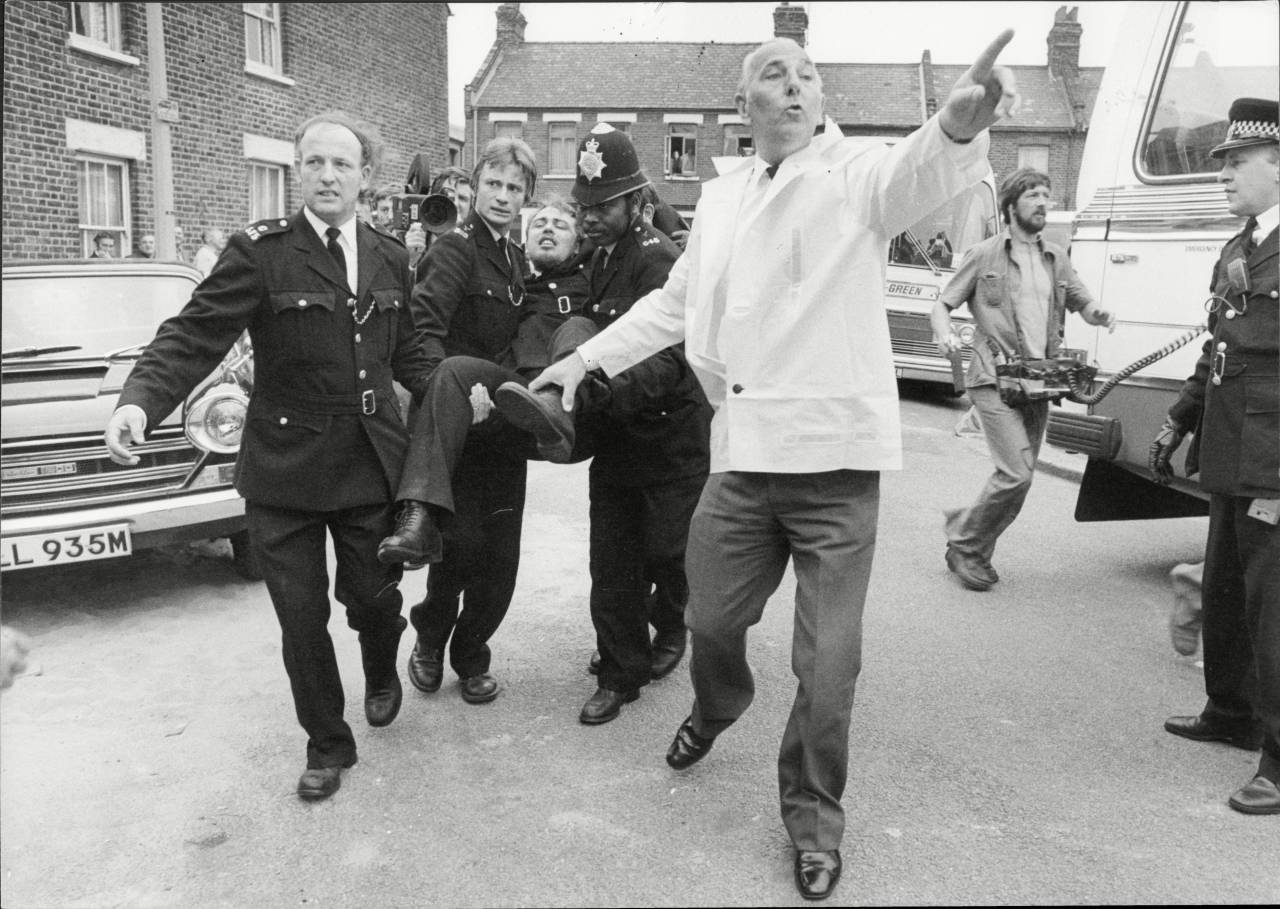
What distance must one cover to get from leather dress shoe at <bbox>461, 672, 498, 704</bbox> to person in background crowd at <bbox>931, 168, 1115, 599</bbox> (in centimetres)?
285

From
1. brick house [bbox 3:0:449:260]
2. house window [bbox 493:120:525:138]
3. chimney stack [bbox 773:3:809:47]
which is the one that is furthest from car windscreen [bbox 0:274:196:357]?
brick house [bbox 3:0:449:260]

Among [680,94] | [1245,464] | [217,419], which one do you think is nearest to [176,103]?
[680,94]

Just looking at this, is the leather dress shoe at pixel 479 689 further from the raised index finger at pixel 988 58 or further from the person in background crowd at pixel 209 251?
the person in background crowd at pixel 209 251

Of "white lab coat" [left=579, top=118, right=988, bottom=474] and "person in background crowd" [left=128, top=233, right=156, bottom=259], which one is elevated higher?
"person in background crowd" [left=128, top=233, right=156, bottom=259]

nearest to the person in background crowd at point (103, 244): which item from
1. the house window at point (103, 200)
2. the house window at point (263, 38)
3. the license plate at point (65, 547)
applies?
the house window at point (103, 200)

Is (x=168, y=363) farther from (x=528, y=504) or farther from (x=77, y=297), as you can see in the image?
(x=528, y=504)

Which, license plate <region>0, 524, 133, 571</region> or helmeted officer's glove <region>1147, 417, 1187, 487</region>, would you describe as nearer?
helmeted officer's glove <region>1147, 417, 1187, 487</region>

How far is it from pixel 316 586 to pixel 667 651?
1.62 metres

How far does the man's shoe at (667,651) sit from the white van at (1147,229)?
2.54 metres

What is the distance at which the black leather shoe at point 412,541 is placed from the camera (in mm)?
3473

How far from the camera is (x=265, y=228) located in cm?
350

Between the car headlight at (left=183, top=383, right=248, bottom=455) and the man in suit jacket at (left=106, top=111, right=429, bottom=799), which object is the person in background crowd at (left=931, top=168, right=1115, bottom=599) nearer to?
the man in suit jacket at (left=106, top=111, right=429, bottom=799)

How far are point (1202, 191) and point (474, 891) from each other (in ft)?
14.9

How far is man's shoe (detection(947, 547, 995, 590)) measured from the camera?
5992 millimetres
